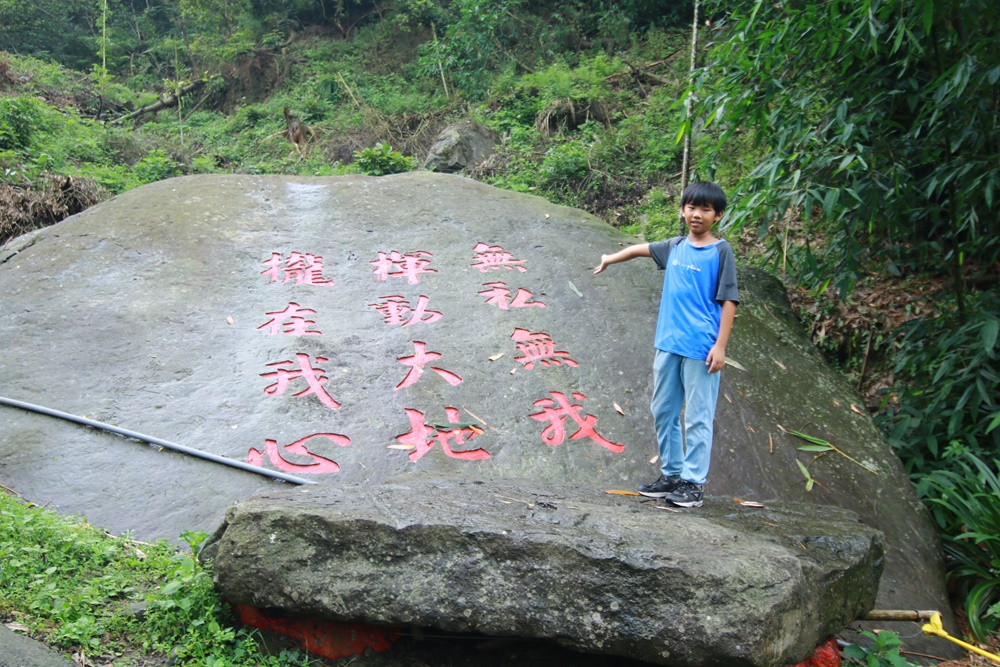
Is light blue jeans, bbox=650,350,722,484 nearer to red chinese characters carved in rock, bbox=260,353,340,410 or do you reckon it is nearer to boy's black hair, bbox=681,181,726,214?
boy's black hair, bbox=681,181,726,214

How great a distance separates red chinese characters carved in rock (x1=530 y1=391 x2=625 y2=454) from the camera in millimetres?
3842

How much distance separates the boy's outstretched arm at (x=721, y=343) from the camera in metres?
2.95

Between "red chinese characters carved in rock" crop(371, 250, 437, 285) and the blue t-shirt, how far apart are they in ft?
7.13

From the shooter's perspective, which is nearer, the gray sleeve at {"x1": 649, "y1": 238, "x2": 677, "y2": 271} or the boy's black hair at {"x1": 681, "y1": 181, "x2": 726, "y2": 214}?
the boy's black hair at {"x1": 681, "y1": 181, "x2": 726, "y2": 214}

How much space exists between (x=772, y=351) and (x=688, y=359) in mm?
1887

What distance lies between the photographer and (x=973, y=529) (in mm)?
3770

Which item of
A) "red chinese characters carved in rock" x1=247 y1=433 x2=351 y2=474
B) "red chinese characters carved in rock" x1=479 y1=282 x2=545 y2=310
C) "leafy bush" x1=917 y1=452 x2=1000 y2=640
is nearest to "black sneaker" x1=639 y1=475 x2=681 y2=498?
"red chinese characters carved in rock" x1=247 y1=433 x2=351 y2=474

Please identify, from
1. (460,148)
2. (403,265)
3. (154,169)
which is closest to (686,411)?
(403,265)

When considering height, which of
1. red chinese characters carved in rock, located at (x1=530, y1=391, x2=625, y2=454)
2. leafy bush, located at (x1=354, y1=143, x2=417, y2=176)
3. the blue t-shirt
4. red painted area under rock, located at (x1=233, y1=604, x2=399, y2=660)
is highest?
the blue t-shirt

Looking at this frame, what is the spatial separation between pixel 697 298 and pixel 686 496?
0.76 meters

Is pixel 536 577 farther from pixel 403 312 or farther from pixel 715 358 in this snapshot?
pixel 403 312

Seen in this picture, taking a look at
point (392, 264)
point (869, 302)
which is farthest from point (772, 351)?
point (392, 264)

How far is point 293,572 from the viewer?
2.34m

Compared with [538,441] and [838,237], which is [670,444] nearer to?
[538,441]
